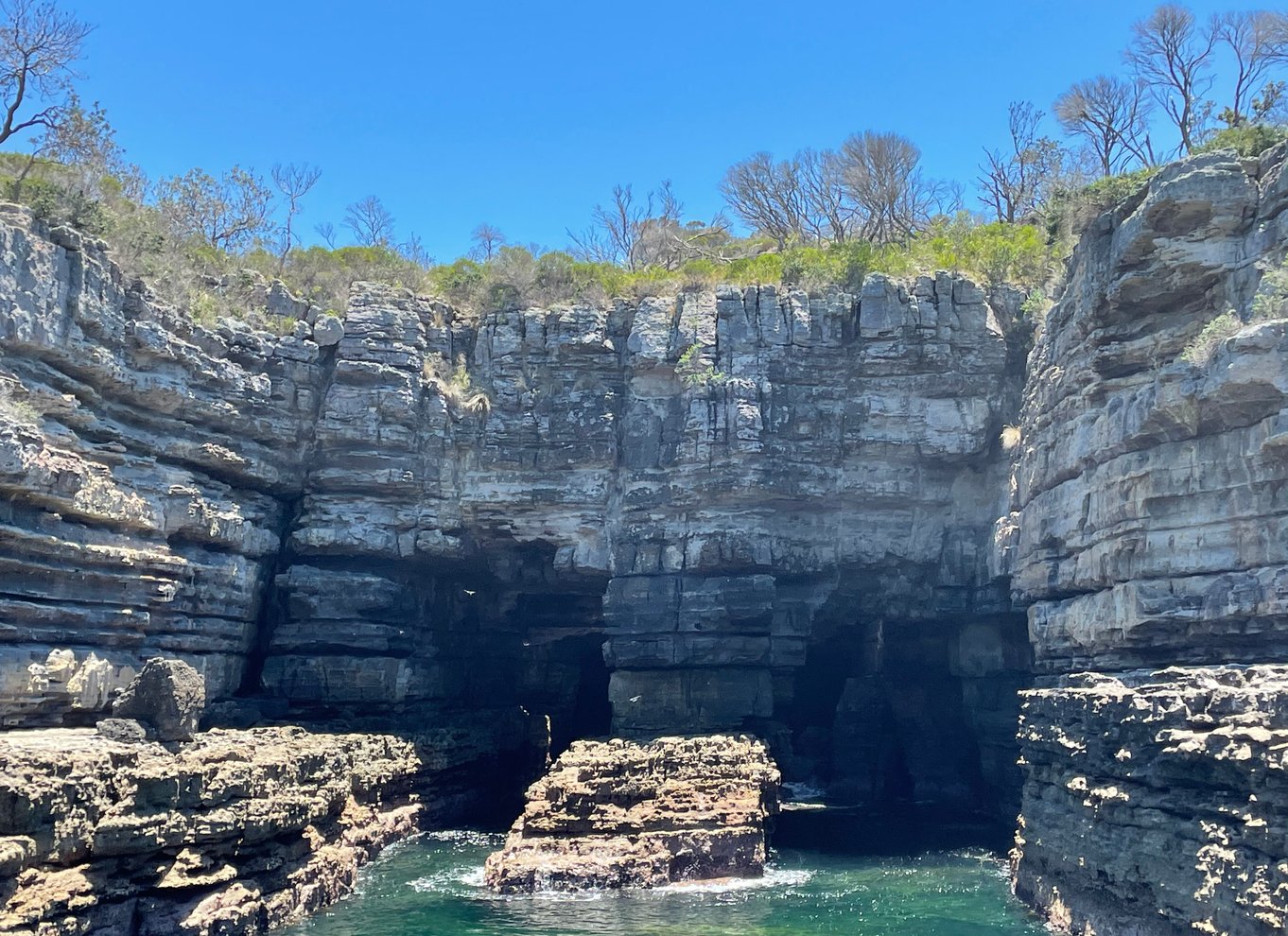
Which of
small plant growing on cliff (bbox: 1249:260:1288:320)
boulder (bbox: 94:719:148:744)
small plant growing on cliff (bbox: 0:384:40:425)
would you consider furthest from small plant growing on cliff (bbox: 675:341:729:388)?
boulder (bbox: 94:719:148:744)

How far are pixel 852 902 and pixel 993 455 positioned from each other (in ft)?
48.9

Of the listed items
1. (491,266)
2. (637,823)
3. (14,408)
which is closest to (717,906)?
(637,823)

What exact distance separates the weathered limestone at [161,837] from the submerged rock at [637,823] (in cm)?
433

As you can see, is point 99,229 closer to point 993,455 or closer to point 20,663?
point 20,663

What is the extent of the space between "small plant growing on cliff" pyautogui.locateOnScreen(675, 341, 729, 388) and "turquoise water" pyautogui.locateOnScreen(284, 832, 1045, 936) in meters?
14.4

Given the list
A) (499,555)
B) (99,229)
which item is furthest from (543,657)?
(99,229)

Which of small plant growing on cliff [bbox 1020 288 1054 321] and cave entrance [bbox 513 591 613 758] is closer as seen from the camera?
small plant growing on cliff [bbox 1020 288 1054 321]

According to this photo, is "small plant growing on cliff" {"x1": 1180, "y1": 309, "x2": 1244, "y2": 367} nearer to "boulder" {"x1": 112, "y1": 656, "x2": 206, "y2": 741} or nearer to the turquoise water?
the turquoise water

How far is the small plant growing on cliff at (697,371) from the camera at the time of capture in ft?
113

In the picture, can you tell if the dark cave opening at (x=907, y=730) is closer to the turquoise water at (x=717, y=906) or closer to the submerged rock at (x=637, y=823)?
the turquoise water at (x=717, y=906)

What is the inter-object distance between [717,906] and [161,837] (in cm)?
1138

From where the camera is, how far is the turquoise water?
21.7 meters

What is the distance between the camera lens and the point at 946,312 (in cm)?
3403

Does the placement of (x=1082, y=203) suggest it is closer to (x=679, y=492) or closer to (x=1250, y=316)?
(x=1250, y=316)
